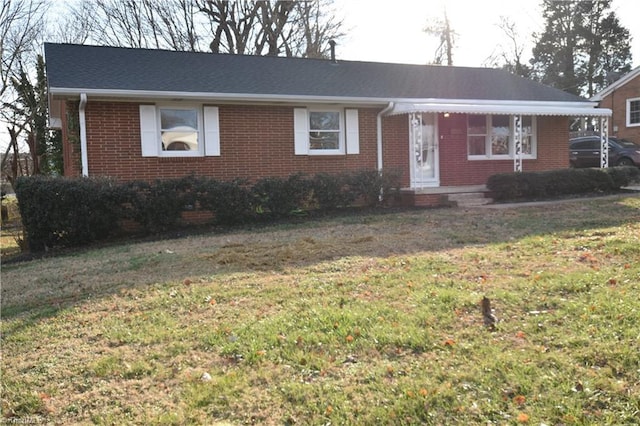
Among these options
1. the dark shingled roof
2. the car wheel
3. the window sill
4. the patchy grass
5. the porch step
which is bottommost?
the patchy grass

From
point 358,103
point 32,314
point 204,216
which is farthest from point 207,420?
point 358,103

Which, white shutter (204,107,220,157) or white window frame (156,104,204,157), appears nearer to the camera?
white window frame (156,104,204,157)

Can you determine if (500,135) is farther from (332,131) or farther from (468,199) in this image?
(332,131)

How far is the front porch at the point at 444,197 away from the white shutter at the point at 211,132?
4.83 metres

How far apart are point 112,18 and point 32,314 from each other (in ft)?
92.7

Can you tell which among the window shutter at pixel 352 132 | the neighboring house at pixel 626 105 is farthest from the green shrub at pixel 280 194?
the neighboring house at pixel 626 105

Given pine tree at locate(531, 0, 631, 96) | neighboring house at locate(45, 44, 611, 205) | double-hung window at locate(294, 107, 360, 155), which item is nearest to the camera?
neighboring house at locate(45, 44, 611, 205)

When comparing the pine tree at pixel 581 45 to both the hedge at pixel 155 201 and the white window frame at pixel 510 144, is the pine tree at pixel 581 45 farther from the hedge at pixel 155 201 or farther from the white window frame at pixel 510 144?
the hedge at pixel 155 201

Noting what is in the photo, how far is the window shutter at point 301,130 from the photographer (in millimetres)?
13336

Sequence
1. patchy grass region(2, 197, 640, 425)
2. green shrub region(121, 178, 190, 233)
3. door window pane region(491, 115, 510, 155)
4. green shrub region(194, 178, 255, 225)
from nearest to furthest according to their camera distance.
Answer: patchy grass region(2, 197, 640, 425), green shrub region(121, 178, 190, 233), green shrub region(194, 178, 255, 225), door window pane region(491, 115, 510, 155)

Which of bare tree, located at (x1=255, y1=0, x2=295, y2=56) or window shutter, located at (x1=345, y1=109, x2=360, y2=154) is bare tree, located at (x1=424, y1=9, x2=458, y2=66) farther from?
window shutter, located at (x1=345, y1=109, x2=360, y2=154)

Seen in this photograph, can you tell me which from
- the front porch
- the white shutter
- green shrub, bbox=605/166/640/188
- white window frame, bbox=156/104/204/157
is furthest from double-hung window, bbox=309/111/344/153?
green shrub, bbox=605/166/640/188

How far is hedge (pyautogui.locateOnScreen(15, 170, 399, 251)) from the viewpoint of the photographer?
9.55 meters

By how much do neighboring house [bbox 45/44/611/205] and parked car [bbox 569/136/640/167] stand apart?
434cm
